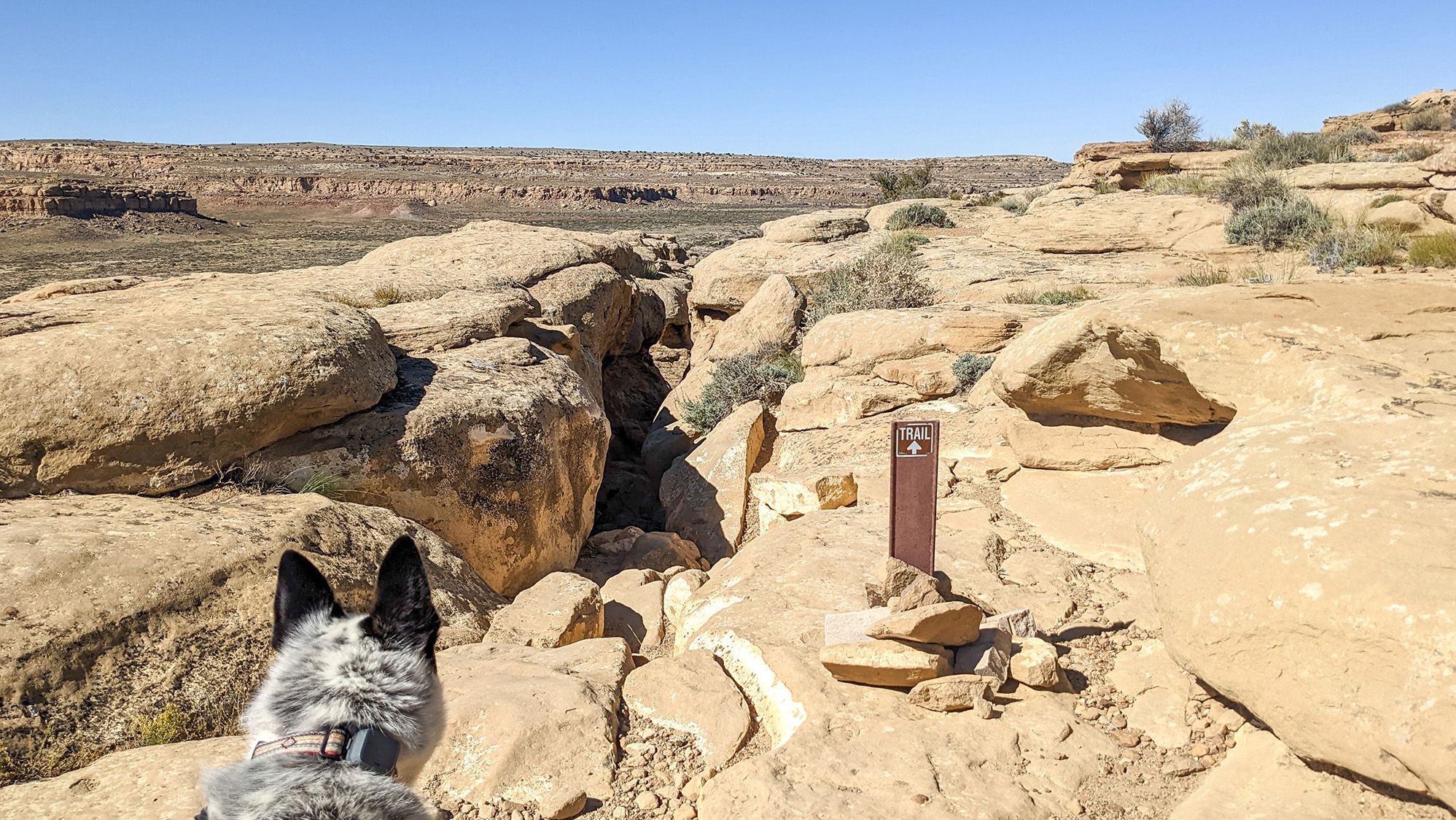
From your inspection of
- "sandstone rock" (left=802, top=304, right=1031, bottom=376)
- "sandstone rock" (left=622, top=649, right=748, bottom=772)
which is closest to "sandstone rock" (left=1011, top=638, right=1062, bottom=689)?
"sandstone rock" (left=622, top=649, right=748, bottom=772)

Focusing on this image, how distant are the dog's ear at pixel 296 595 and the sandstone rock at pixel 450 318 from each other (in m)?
5.30

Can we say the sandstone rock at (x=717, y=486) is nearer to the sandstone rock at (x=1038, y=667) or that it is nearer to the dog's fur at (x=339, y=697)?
the sandstone rock at (x=1038, y=667)

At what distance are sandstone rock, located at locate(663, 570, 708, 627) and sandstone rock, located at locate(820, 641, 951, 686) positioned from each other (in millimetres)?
1484

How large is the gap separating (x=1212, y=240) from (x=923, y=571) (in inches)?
335

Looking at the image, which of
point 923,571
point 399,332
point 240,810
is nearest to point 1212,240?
point 923,571

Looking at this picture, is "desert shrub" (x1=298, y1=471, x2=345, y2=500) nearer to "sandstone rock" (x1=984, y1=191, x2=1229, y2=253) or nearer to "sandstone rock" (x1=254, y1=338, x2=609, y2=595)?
"sandstone rock" (x1=254, y1=338, x2=609, y2=595)

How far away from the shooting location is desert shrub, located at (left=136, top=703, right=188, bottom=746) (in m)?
3.11

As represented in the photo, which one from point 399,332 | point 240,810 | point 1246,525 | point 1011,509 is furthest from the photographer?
point 399,332

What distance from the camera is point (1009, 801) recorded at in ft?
9.12

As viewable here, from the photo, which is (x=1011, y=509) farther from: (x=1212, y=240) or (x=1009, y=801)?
(x=1212, y=240)

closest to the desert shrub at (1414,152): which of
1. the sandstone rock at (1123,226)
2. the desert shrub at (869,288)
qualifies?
the sandstone rock at (1123,226)

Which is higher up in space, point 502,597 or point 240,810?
point 240,810

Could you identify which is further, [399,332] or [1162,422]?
[399,332]

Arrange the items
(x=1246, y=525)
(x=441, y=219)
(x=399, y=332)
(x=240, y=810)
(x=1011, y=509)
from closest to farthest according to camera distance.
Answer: (x=240, y=810), (x=1246, y=525), (x=1011, y=509), (x=399, y=332), (x=441, y=219)
